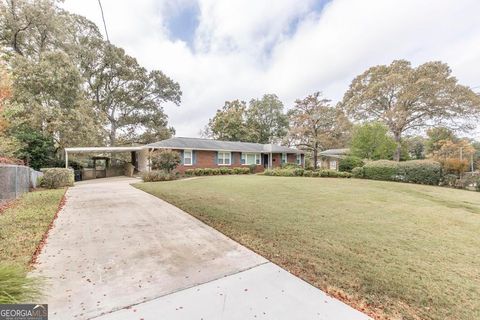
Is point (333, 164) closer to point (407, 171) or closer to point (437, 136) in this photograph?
point (437, 136)

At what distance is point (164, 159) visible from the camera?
16406 millimetres

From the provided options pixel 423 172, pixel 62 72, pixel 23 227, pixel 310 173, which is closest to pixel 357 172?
pixel 310 173

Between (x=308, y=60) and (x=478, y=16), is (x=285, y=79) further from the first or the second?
(x=478, y=16)

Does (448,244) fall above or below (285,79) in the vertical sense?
below

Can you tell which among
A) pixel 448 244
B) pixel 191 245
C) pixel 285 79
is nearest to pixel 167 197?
pixel 191 245

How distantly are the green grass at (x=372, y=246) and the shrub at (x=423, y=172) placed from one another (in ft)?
30.9

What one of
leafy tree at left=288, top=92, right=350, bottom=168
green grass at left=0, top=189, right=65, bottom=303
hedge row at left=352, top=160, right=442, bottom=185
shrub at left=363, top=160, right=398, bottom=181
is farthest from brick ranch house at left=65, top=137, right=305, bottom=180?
green grass at left=0, top=189, right=65, bottom=303

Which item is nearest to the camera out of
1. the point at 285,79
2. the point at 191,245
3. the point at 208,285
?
the point at 208,285

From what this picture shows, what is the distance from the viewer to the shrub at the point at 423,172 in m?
16.3

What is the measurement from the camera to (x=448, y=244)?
4.67 meters

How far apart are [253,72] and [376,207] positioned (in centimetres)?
1323

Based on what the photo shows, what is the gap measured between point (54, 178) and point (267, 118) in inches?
1292

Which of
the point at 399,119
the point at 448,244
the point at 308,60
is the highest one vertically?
the point at 308,60

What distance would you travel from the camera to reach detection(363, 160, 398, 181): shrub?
1736cm
